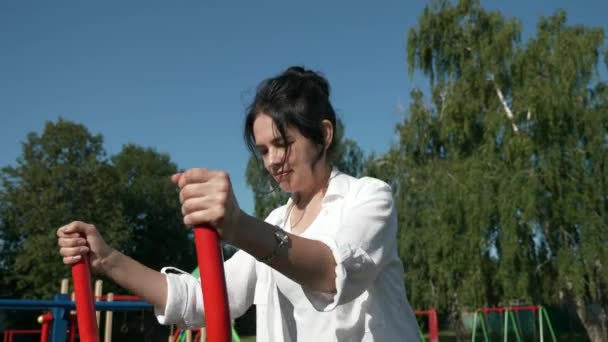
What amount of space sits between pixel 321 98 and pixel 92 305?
0.74 m

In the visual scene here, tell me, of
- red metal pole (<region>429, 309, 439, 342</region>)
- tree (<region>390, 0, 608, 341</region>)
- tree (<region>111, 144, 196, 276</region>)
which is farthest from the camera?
tree (<region>111, 144, 196, 276</region>)

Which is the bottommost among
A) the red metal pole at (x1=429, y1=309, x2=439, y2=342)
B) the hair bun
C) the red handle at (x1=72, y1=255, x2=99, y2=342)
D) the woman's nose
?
the red metal pole at (x1=429, y1=309, x2=439, y2=342)

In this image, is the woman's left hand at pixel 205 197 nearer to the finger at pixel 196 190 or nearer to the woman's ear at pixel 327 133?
the finger at pixel 196 190

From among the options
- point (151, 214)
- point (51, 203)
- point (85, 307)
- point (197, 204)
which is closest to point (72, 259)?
point (85, 307)

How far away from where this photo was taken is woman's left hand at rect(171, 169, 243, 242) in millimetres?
818

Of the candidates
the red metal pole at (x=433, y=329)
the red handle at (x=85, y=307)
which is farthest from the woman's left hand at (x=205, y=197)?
the red metal pole at (x=433, y=329)

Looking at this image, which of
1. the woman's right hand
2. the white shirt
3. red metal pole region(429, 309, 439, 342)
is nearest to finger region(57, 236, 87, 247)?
the woman's right hand

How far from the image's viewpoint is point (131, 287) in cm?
142

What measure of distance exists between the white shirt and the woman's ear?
0.10 metres

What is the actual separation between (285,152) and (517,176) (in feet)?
45.5

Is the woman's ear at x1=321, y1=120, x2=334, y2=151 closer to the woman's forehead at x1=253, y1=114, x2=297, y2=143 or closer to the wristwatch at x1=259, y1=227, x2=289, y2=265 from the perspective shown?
the woman's forehead at x1=253, y1=114, x2=297, y2=143

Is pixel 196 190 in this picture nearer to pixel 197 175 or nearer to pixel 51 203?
pixel 197 175

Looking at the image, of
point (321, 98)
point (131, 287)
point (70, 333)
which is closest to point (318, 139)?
point (321, 98)

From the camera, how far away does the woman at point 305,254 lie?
108 cm
